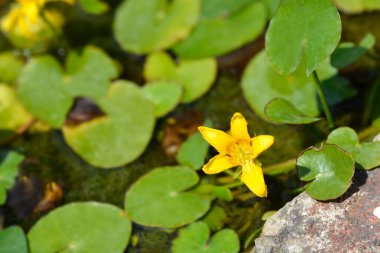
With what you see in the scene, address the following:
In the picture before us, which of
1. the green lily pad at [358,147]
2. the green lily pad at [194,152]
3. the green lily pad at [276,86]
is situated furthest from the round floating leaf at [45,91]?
the green lily pad at [358,147]

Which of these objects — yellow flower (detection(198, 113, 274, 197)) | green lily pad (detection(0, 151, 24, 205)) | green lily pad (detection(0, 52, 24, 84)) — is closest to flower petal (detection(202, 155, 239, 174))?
yellow flower (detection(198, 113, 274, 197))

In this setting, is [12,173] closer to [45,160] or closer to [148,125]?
[45,160]

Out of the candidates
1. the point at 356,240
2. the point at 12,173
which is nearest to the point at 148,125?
the point at 12,173

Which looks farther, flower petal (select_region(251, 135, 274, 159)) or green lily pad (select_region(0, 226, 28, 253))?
green lily pad (select_region(0, 226, 28, 253))

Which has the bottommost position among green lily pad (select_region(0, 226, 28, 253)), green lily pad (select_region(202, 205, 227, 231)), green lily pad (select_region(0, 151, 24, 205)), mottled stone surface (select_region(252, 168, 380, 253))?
green lily pad (select_region(202, 205, 227, 231))

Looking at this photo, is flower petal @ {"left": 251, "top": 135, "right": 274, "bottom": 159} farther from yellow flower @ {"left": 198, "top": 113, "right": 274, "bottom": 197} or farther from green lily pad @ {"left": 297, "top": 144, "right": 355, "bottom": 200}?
green lily pad @ {"left": 297, "top": 144, "right": 355, "bottom": 200}
